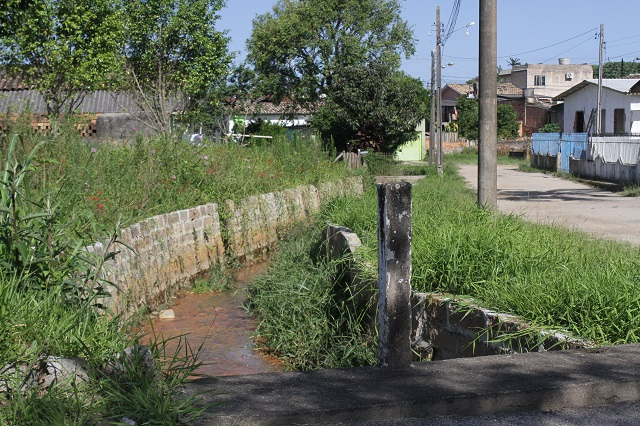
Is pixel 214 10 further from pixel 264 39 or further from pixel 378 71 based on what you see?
pixel 264 39

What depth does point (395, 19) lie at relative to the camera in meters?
49.2

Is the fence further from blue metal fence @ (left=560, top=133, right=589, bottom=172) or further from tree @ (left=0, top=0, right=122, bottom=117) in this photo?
tree @ (left=0, top=0, right=122, bottom=117)

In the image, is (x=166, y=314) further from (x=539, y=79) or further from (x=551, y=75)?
(x=551, y=75)

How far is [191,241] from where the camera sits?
11734 mm

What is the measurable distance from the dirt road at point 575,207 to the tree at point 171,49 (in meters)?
11.1

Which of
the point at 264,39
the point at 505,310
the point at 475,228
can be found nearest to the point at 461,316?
the point at 505,310

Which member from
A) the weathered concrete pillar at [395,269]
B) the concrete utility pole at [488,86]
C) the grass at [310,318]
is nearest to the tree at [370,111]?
the grass at [310,318]

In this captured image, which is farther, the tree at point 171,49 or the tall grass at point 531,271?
the tree at point 171,49

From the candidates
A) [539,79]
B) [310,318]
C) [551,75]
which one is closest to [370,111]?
[310,318]

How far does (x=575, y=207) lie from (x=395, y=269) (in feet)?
46.1

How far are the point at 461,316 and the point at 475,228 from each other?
1.89m

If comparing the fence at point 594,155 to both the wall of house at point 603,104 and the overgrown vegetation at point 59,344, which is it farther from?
the overgrown vegetation at point 59,344

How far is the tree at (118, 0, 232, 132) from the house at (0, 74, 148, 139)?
4.46 feet

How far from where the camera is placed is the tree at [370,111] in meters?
31.9
